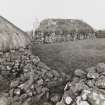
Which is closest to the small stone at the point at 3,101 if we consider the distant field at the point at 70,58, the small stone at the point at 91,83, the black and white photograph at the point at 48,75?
the black and white photograph at the point at 48,75

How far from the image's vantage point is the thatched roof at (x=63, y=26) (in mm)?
18859

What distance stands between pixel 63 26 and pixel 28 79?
13181mm

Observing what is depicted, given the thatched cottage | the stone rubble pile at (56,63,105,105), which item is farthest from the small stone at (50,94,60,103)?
the thatched cottage

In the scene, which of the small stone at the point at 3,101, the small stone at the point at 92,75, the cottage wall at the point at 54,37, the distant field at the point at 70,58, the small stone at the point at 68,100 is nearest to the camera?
the small stone at the point at 68,100

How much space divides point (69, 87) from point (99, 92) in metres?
1.57

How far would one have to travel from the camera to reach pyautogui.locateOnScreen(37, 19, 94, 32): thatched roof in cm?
1886

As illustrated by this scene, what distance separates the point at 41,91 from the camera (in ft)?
23.0

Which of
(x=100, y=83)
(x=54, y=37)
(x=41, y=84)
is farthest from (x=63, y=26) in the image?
(x=100, y=83)

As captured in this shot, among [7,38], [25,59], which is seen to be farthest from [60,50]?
[7,38]

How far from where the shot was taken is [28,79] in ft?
24.7

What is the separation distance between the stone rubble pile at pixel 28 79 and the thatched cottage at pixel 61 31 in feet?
29.6

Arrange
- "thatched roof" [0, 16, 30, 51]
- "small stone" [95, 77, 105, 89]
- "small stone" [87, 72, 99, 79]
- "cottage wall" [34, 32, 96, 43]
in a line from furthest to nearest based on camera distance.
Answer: "cottage wall" [34, 32, 96, 43], "thatched roof" [0, 16, 30, 51], "small stone" [87, 72, 99, 79], "small stone" [95, 77, 105, 89]

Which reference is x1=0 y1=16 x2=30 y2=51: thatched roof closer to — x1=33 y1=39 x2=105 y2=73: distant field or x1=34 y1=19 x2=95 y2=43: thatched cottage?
x1=33 y1=39 x2=105 y2=73: distant field

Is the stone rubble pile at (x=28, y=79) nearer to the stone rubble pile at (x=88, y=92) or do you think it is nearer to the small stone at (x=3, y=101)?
the small stone at (x=3, y=101)
